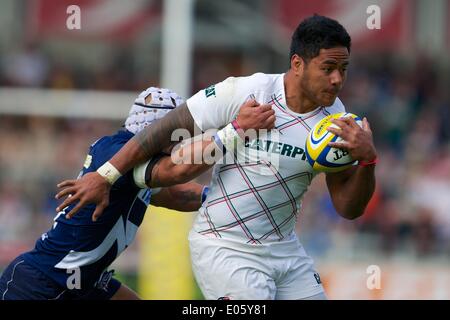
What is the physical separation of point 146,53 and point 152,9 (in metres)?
2.62

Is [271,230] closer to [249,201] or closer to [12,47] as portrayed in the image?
[249,201]

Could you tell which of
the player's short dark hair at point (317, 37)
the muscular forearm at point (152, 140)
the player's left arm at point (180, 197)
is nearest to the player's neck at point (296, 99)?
the player's short dark hair at point (317, 37)

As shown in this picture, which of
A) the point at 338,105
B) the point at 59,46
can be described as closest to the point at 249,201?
the point at 338,105

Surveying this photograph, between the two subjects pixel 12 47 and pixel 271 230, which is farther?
pixel 12 47

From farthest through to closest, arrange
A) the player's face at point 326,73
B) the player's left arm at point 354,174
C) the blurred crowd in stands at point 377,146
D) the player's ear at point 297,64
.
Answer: the blurred crowd in stands at point 377,146, the player's ear at point 297,64, the player's face at point 326,73, the player's left arm at point 354,174

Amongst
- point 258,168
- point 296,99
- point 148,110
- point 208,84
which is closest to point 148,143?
point 148,110

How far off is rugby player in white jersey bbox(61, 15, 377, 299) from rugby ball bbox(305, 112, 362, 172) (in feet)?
0.31

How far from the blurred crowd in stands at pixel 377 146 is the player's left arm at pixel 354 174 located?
677 centimetres

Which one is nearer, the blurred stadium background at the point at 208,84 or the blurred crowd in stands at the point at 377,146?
the blurred stadium background at the point at 208,84

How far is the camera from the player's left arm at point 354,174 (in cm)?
577

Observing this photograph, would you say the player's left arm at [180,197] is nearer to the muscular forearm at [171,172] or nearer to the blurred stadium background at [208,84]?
the muscular forearm at [171,172]

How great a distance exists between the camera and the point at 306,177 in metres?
6.11

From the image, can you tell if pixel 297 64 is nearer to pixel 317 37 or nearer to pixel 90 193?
pixel 317 37
